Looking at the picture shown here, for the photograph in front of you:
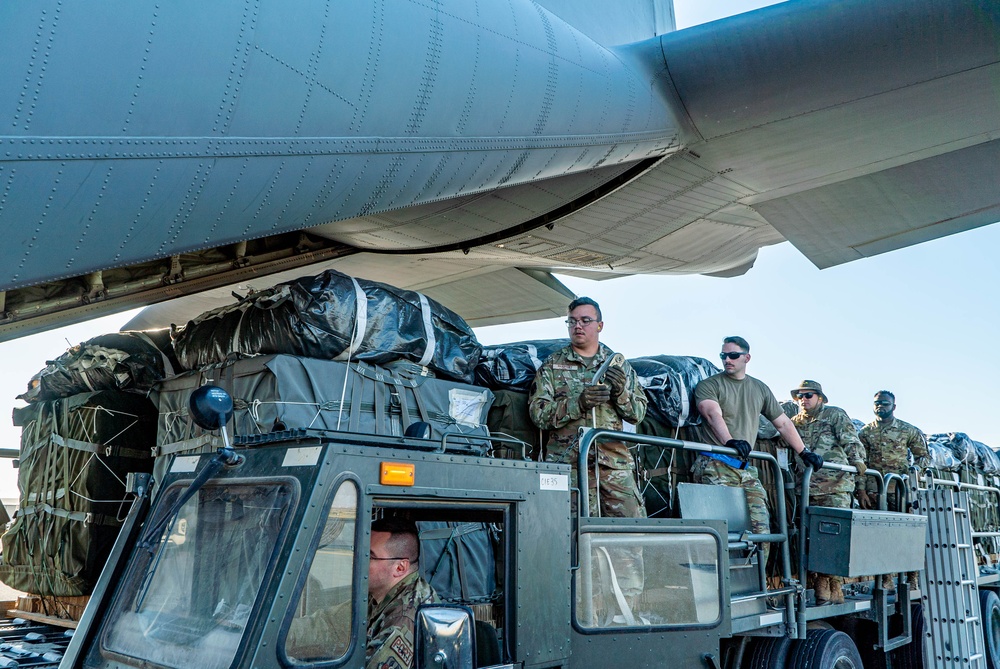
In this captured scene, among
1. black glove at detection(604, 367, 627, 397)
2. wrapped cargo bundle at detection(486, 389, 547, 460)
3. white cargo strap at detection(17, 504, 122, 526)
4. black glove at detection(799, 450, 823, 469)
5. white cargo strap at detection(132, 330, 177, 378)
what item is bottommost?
white cargo strap at detection(17, 504, 122, 526)

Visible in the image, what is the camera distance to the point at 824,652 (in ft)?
15.0

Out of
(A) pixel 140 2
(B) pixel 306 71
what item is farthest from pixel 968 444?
(A) pixel 140 2

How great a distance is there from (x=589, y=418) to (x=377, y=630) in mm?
2178

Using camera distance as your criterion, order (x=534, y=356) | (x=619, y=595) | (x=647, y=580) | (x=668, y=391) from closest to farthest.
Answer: (x=619, y=595) < (x=647, y=580) < (x=534, y=356) < (x=668, y=391)

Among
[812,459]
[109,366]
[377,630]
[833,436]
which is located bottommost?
[377,630]

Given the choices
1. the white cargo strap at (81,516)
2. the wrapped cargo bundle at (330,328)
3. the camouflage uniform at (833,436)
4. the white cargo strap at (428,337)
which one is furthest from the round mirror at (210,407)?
the camouflage uniform at (833,436)

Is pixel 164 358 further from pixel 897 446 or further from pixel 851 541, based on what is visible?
pixel 897 446

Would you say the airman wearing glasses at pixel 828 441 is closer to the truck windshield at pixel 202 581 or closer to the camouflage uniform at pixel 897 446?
the camouflage uniform at pixel 897 446

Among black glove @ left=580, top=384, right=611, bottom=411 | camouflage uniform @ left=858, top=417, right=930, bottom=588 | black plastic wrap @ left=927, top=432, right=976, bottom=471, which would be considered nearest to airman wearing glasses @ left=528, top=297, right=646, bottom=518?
black glove @ left=580, top=384, right=611, bottom=411

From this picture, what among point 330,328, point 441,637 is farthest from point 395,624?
point 330,328

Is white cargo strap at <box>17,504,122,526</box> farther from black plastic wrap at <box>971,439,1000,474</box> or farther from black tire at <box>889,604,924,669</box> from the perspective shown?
black plastic wrap at <box>971,439,1000,474</box>

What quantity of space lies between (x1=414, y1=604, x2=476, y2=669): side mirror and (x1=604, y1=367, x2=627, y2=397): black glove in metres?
2.64

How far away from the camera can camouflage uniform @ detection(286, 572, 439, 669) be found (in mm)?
2297

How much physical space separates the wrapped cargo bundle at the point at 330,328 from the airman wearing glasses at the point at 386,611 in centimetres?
155
